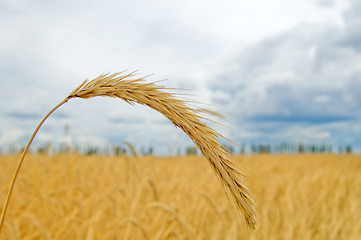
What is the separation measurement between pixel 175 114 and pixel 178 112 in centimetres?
1

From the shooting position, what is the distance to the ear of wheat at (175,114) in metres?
0.78

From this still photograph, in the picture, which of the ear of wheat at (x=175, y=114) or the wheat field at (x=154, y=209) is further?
the wheat field at (x=154, y=209)

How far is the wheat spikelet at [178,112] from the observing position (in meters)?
0.78

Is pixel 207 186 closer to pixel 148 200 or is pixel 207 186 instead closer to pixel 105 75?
pixel 148 200

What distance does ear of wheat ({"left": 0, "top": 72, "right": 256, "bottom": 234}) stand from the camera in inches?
30.8

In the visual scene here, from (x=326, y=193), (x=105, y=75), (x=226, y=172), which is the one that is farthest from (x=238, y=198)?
(x=326, y=193)

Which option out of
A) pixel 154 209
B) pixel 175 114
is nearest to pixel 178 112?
pixel 175 114

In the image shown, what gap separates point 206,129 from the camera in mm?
818

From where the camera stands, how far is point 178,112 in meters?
0.81

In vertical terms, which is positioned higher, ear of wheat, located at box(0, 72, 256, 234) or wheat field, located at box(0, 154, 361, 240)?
ear of wheat, located at box(0, 72, 256, 234)

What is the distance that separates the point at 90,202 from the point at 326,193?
2.79 m

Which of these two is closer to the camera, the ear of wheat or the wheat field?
the ear of wheat

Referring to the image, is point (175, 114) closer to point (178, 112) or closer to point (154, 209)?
point (178, 112)

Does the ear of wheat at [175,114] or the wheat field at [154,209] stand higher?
the ear of wheat at [175,114]
